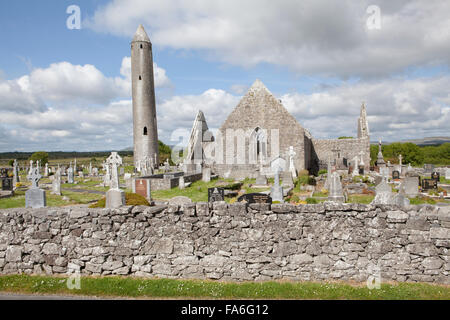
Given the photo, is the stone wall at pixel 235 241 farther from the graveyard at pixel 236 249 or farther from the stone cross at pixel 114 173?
the stone cross at pixel 114 173

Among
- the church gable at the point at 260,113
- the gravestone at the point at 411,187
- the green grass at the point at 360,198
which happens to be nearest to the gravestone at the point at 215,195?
the green grass at the point at 360,198

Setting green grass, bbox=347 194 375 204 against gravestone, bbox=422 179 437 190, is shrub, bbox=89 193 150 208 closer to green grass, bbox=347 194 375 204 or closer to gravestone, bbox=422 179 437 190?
green grass, bbox=347 194 375 204

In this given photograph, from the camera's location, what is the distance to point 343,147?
3388cm

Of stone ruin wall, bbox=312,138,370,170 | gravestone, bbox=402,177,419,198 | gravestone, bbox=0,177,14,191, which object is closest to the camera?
gravestone, bbox=402,177,419,198

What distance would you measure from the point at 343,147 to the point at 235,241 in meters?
30.8

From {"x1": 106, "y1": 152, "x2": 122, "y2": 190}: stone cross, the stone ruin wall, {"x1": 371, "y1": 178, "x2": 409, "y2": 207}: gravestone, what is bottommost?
{"x1": 371, "y1": 178, "x2": 409, "y2": 207}: gravestone

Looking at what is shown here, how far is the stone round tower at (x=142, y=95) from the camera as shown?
1735 inches

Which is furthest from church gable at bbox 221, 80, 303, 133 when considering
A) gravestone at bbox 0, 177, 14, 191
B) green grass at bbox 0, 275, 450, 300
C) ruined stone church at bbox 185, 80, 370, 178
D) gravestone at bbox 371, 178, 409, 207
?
green grass at bbox 0, 275, 450, 300

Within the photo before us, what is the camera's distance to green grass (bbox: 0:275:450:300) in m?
5.42

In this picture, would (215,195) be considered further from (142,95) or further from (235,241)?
(142,95)

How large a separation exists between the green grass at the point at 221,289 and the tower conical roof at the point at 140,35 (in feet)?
143

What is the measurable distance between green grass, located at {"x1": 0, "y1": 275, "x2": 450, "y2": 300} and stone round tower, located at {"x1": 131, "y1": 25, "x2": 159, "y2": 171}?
3860 cm

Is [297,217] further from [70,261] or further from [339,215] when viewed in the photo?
[70,261]

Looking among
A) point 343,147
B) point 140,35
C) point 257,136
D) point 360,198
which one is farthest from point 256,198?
point 140,35
